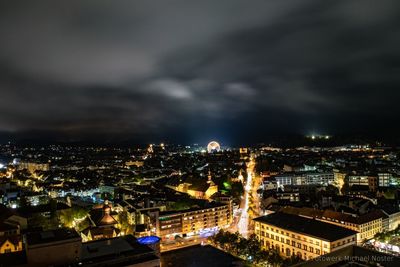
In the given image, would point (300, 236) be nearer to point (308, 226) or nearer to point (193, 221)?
point (308, 226)

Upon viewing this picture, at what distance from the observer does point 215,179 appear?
44938mm

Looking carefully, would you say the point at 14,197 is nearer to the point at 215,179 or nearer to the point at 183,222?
the point at 183,222

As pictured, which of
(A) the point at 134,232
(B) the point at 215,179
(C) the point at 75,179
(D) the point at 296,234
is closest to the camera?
(D) the point at 296,234

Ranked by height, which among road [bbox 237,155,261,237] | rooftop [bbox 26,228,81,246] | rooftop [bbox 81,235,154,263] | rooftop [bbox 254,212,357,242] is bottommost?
road [bbox 237,155,261,237]

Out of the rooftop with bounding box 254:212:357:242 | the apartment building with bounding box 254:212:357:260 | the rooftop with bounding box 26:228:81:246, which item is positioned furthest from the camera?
the rooftop with bounding box 254:212:357:242

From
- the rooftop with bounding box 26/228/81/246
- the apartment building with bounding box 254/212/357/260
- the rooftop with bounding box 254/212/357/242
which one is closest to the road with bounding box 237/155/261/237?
the apartment building with bounding box 254/212/357/260

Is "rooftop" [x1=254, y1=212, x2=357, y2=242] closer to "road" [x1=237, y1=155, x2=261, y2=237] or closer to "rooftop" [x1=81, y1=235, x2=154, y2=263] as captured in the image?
"road" [x1=237, y1=155, x2=261, y2=237]

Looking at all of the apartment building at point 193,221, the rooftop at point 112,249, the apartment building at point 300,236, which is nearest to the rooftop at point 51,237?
the rooftop at point 112,249

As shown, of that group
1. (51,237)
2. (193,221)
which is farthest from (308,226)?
(51,237)

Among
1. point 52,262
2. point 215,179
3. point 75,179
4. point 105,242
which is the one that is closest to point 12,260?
point 52,262

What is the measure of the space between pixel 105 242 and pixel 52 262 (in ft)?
7.62

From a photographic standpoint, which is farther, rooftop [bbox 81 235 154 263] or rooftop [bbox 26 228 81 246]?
rooftop [bbox 81 235 154 263]

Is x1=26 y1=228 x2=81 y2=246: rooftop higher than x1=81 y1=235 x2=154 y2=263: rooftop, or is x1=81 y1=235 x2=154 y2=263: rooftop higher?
x1=26 y1=228 x2=81 y2=246: rooftop

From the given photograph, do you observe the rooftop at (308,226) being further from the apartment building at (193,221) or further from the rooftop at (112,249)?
the rooftop at (112,249)
